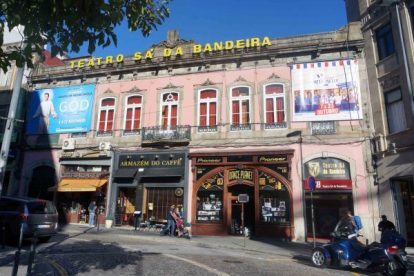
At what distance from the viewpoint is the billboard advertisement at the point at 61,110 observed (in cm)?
2321

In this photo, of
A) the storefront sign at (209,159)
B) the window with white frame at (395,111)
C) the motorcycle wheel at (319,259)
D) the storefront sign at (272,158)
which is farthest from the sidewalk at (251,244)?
the window with white frame at (395,111)

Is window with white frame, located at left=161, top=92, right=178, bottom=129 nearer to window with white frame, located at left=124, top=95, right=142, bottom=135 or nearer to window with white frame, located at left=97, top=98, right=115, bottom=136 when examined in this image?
window with white frame, located at left=124, top=95, right=142, bottom=135

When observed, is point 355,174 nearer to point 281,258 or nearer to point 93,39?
point 281,258

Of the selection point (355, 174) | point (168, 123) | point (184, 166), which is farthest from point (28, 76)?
point (355, 174)

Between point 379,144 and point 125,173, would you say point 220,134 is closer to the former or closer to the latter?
point 125,173

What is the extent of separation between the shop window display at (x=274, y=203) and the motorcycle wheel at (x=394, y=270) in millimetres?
8673

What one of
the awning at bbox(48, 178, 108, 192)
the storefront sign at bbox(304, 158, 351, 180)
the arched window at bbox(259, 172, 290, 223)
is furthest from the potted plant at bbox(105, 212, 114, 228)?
A: the storefront sign at bbox(304, 158, 351, 180)

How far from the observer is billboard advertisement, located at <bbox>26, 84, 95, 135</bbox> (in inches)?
914

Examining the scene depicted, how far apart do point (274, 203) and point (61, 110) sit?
49.2 ft

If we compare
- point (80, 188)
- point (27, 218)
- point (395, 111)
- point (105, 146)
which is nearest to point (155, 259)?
point (27, 218)

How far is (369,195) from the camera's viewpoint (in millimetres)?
17438

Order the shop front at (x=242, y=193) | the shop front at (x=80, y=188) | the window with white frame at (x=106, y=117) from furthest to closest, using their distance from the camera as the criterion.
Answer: the window with white frame at (x=106, y=117) → the shop front at (x=80, y=188) → the shop front at (x=242, y=193)

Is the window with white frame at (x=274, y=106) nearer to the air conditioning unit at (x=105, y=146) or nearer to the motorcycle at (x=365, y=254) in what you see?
the motorcycle at (x=365, y=254)

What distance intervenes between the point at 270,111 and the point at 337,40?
17.3 ft
